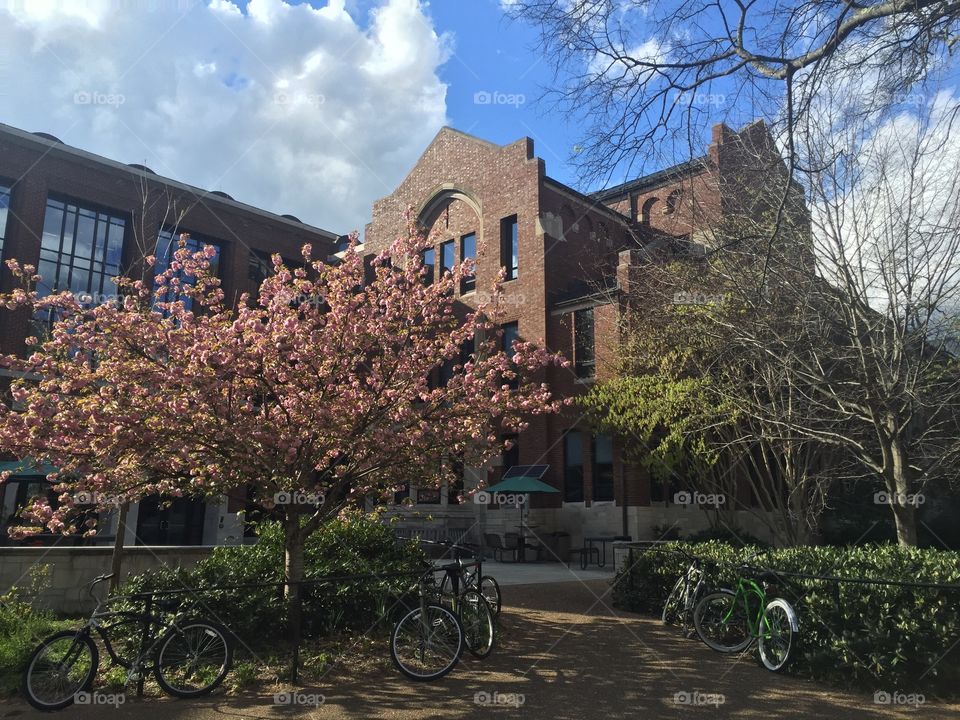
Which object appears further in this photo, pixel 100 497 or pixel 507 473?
pixel 507 473

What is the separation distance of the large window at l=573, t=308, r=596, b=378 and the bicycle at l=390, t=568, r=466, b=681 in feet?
54.0

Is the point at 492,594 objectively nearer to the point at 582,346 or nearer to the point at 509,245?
the point at 582,346

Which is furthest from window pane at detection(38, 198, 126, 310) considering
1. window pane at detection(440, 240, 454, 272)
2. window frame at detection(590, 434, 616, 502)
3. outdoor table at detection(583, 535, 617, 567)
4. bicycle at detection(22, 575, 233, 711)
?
bicycle at detection(22, 575, 233, 711)

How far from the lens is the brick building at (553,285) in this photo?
21.7 meters

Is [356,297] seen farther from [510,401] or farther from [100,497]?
[100,497]

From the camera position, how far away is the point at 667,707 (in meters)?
6.18

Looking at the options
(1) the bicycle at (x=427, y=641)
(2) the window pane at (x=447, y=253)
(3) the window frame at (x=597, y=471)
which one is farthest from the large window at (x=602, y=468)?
(1) the bicycle at (x=427, y=641)

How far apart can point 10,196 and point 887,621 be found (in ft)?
79.7

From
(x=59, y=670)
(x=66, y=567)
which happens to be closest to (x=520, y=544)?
(x=66, y=567)

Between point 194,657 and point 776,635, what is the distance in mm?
5772

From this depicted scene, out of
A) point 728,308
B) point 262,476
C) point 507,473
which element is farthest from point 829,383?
point 507,473

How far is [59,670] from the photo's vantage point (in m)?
6.26

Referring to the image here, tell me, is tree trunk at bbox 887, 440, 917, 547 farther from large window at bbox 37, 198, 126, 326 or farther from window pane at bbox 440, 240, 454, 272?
window pane at bbox 440, 240, 454, 272

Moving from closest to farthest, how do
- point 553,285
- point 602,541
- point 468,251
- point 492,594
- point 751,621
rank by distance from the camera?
point 751,621
point 492,594
point 602,541
point 553,285
point 468,251
